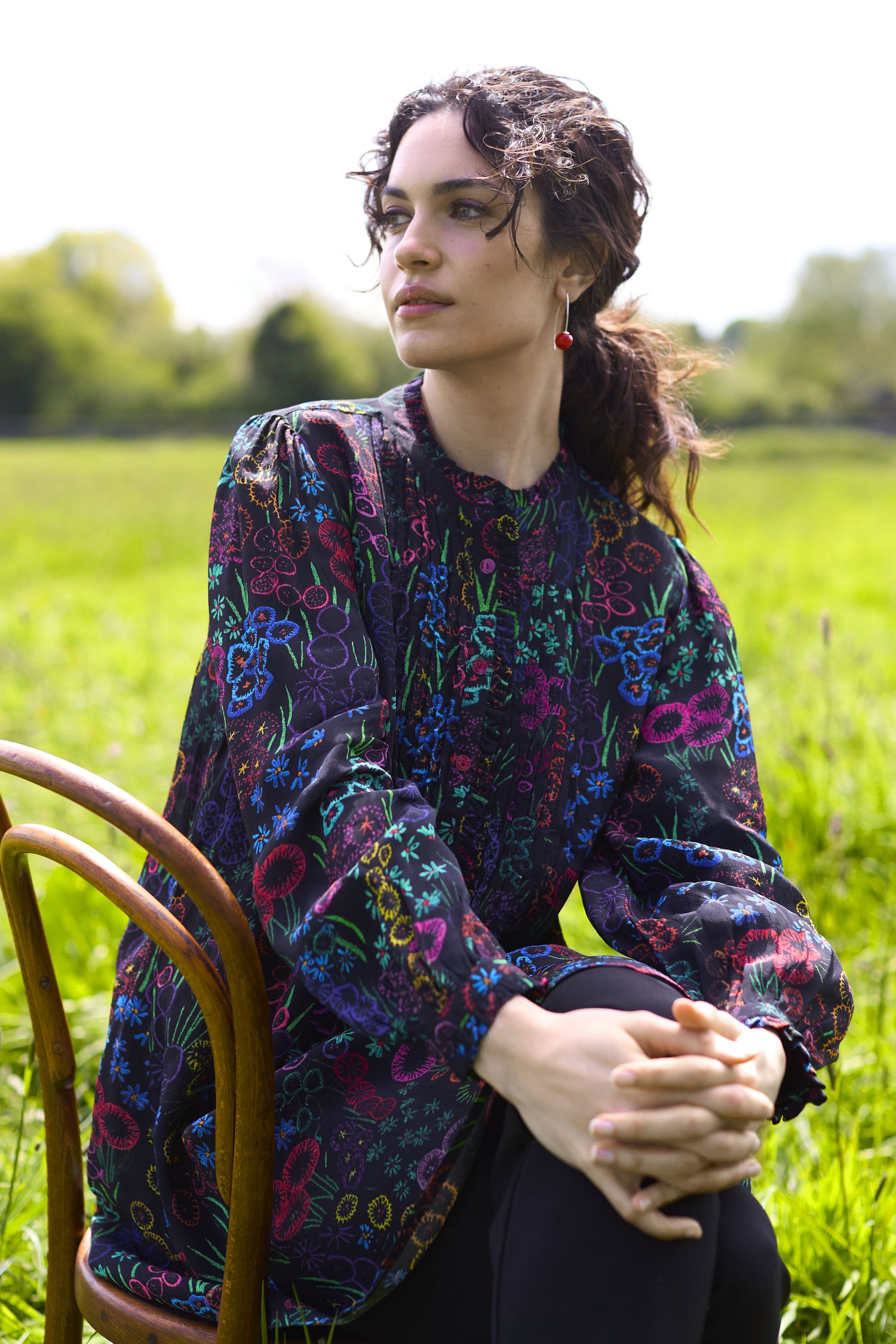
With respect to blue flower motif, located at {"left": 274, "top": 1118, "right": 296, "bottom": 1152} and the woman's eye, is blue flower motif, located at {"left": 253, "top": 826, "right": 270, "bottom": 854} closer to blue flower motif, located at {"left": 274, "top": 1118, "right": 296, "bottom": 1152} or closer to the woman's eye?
blue flower motif, located at {"left": 274, "top": 1118, "right": 296, "bottom": 1152}

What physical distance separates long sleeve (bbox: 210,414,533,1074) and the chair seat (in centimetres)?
40

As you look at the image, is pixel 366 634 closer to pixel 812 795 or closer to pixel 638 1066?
pixel 638 1066

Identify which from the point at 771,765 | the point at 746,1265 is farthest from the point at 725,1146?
the point at 771,765

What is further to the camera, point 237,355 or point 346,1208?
point 237,355

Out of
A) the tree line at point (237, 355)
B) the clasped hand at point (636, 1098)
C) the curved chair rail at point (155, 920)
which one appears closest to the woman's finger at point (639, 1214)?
the clasped hand at point (636, 1098)

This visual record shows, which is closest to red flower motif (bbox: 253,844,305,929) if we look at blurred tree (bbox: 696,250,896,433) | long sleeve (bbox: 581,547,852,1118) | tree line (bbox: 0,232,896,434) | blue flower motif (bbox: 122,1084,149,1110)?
blue flower motif (bbox: 122,1084,149,1110)

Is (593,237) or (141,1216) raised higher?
(593,237)

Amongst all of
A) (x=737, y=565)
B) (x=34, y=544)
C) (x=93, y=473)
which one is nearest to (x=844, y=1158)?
(x=737, y=565)

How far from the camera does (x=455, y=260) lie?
1497mm

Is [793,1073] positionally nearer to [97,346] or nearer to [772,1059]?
[772,1059]

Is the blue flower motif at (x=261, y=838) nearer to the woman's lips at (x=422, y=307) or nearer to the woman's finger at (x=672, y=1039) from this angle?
the woman's finger at (x=672, y=1039)

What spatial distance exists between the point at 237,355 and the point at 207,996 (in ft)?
113

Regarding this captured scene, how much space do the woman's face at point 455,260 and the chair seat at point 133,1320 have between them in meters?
1.16

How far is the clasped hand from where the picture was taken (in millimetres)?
1034
